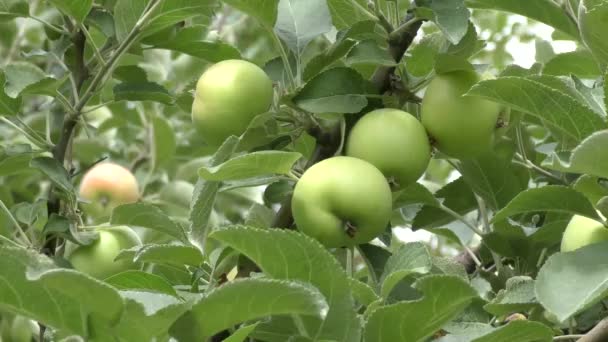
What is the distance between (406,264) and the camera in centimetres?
97

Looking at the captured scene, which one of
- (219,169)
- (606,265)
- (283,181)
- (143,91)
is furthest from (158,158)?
(606,265)

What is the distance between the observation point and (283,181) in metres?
A: 1.17

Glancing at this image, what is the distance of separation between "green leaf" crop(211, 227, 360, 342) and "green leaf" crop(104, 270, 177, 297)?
14 centimetres

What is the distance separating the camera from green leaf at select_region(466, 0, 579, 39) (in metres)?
1.11

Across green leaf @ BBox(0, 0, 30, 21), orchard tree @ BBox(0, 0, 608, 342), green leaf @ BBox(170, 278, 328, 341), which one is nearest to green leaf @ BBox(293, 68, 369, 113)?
orchard tree @ BBox(0, 0, 608, 342)

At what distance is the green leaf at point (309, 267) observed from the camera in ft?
2.66

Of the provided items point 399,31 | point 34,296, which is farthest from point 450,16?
point 34,296

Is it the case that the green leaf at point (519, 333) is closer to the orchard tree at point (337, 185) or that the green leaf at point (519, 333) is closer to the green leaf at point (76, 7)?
the orchard tree at point (337, 185)

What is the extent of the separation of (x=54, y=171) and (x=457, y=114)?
0.58 m

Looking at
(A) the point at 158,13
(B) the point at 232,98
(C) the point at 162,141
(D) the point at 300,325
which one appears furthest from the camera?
(C) the point at 162,141

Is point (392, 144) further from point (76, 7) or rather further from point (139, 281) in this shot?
point (76, 7)

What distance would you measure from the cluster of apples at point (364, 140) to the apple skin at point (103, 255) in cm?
33

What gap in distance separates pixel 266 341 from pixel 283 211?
0.78 ft

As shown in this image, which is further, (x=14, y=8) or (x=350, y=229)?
(x=14, y=8)
